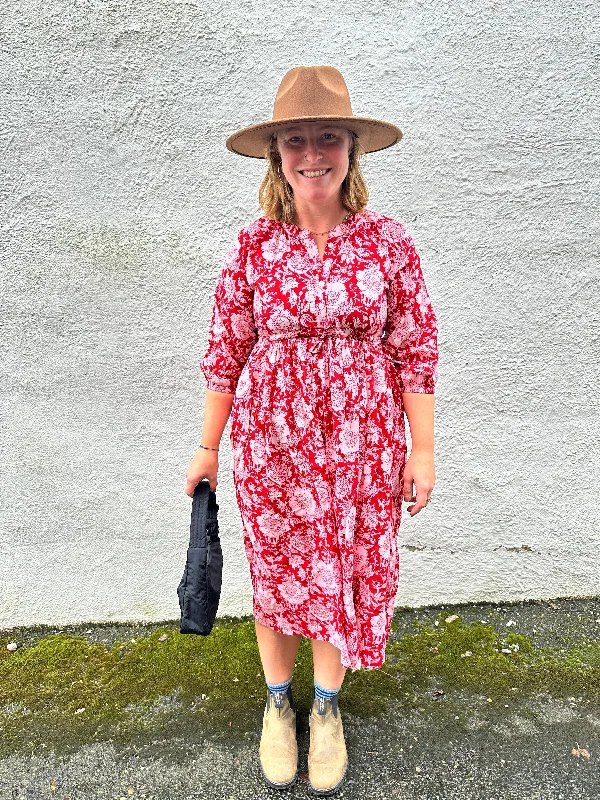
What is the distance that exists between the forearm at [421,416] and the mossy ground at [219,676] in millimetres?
1157

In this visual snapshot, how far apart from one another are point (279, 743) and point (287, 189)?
1806mm

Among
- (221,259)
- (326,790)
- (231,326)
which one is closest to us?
(231,326)

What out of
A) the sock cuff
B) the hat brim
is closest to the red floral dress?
the hat brim

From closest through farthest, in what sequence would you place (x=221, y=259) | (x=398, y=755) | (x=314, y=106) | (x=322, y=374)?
(x=314, y=106), (x=322, y=374), (x=398, y=755), (x=221, y=259)

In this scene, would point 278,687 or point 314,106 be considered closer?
point 314,106

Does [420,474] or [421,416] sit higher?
[421,416]

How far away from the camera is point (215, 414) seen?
1860 mm

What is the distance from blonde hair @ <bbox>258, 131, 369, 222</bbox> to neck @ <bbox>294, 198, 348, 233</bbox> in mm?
26

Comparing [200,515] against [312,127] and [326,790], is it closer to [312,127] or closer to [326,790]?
[326,790]

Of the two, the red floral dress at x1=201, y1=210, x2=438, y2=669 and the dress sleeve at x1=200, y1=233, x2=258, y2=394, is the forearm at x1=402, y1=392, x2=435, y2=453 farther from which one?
the dress sleeve at x1=200, y1=233, x2=258, y2=394

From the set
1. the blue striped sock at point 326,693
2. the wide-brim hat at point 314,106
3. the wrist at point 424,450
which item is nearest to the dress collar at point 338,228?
the wide-brim hat at point 314,106

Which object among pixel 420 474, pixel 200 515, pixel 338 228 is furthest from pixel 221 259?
pixel 420 474

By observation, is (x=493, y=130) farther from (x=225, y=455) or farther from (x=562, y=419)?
(x=225, y=455)

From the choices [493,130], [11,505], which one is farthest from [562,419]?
[11,505]
